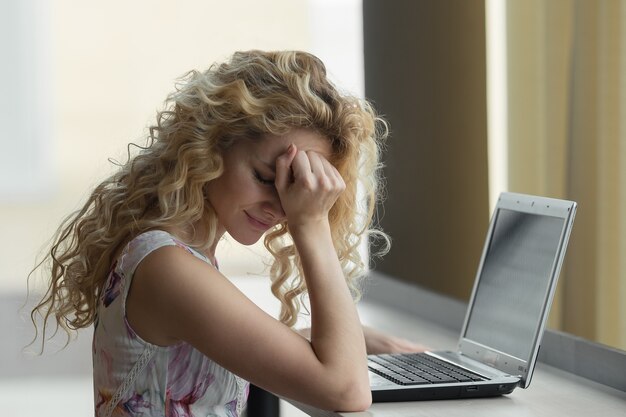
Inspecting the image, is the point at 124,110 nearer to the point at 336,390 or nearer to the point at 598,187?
the point at 598,187

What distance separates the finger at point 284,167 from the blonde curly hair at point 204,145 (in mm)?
33

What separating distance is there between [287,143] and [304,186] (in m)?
0.07

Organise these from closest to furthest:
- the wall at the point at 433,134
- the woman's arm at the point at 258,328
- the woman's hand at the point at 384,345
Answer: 1. the woman's arm at the point at 258,328
2. the woman's hand at the point at 384,345
3. the wall at the point at 433,134

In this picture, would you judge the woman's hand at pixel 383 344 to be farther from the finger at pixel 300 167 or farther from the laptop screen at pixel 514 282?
the finger at pixel 300 167

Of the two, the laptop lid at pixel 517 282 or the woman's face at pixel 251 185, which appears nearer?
the woman's face at pixel 251 185

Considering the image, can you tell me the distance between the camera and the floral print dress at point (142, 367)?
1261 millimetres

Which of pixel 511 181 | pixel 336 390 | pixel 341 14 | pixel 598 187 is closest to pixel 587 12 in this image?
pixel 598 187

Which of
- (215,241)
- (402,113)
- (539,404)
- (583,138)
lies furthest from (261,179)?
(402,113)

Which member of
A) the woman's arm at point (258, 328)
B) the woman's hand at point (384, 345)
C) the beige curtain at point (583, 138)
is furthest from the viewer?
the beige curtain at point (583, 138)

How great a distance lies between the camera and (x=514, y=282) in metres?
1.51

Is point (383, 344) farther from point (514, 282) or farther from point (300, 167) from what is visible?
point (300, 167)

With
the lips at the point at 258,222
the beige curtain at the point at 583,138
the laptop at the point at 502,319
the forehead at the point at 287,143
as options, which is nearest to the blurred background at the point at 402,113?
the beige curtain at the point at 583,138

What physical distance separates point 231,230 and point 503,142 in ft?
3.72

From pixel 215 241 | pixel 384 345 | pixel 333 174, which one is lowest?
pixel 384 345
